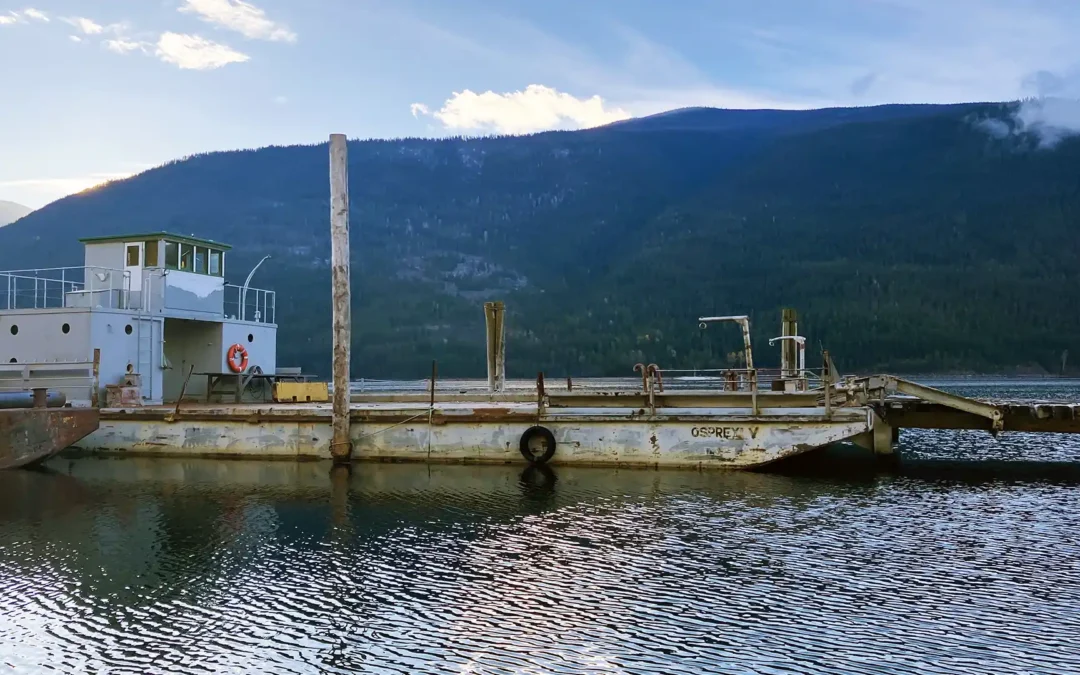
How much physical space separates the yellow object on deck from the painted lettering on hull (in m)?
10.3

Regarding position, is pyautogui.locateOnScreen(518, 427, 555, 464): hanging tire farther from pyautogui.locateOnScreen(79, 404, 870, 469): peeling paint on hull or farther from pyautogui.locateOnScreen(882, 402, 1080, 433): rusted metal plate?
pyautogui.locateOnScreen(882, 402, 1080, 433): rusted metal plate

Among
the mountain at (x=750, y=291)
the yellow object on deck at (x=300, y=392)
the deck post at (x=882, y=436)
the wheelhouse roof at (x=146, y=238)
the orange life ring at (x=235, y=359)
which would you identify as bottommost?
the deck post at (x=882, y=436)

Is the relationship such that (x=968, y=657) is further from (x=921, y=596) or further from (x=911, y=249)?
(x=911, y=249)

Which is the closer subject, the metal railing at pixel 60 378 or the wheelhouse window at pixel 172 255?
the metal railing at pixel 60 378

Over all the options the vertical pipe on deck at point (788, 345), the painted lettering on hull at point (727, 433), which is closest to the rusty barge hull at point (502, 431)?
the painted lettering on hull at point (727, 433)

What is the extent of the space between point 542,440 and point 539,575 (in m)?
7.86

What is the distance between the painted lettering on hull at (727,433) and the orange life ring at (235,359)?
1332cm

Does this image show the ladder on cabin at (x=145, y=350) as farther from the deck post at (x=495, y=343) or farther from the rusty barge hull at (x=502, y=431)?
the deck post at (x=495, y=343)

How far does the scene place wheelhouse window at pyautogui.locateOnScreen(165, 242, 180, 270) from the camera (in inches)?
913

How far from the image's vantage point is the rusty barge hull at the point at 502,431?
683 inches

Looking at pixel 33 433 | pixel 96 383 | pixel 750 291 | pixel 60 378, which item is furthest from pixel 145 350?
pixel 750 291

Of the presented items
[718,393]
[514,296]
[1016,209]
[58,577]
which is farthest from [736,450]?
[1016,209]

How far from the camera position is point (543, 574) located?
1049 centimetres

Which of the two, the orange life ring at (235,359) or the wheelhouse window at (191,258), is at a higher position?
the wheelhouse window at (191,258)
